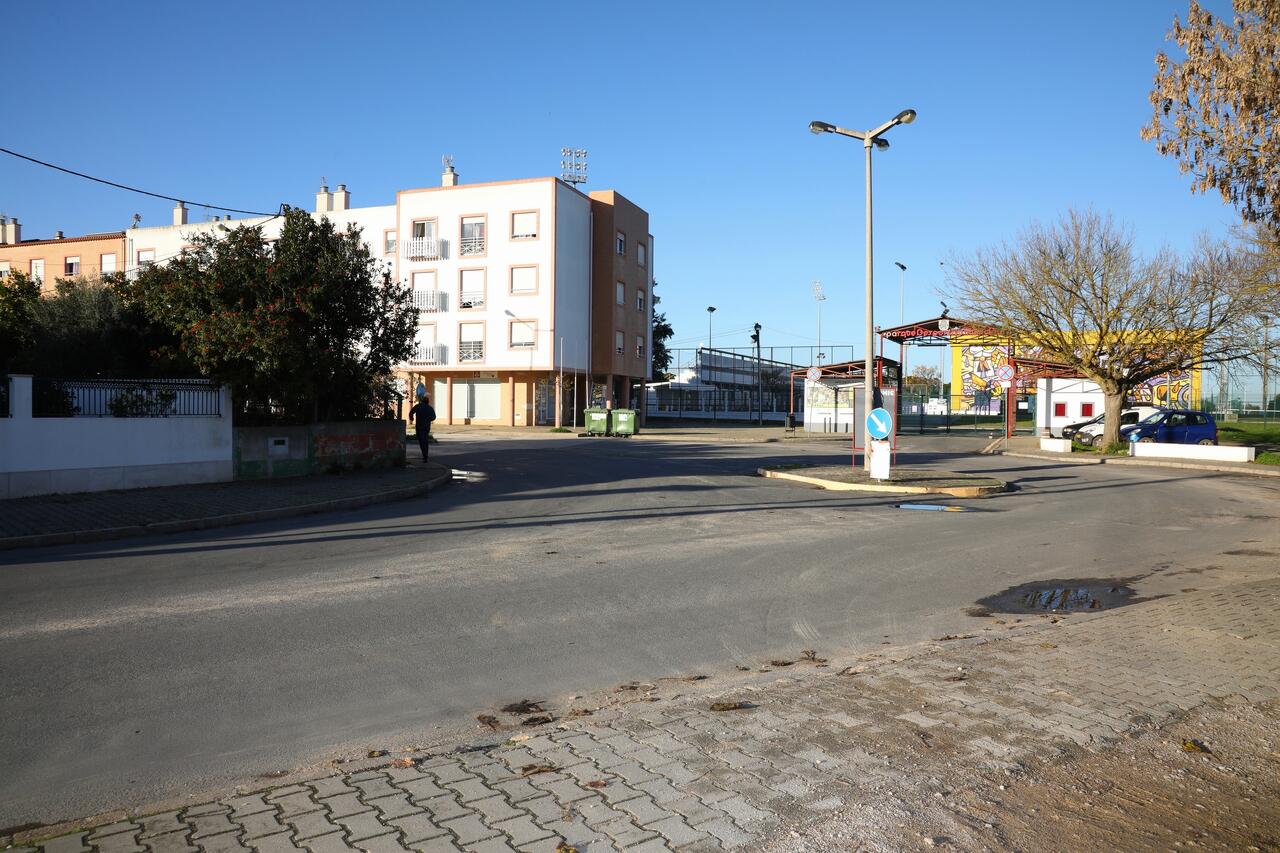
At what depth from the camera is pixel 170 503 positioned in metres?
13.9

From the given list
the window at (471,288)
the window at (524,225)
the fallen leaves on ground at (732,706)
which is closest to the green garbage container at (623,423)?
the window at (524,225)

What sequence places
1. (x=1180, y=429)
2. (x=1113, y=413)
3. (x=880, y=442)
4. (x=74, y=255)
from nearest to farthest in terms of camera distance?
(x=880, y=442) < (x=1180, y=429) < (x=1113, y=413) < (x=74, y=255)

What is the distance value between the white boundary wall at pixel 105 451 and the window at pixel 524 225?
34.7 meters

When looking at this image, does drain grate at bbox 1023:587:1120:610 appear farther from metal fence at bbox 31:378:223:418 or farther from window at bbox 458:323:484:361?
window at bbox 458:323:484:361

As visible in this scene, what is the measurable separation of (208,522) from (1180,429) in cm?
3204

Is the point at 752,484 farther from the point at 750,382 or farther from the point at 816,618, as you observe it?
the point at 750,382

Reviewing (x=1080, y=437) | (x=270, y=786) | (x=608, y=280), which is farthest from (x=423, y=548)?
(x=608, y=280)

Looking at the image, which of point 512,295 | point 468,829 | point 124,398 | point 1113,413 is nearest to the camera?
point 468,829

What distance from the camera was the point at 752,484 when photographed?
19.1 metres

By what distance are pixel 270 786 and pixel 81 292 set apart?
22.0 m

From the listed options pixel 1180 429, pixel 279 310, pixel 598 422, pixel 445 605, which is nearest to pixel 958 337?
pixel 1180 429

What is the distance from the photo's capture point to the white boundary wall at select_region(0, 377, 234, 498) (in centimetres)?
1413

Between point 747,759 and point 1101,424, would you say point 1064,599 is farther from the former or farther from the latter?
point 1101,424

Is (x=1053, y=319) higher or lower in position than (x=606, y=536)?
higher
